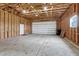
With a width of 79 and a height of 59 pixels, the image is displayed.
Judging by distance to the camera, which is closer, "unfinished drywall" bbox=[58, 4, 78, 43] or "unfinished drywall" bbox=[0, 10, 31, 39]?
"unfinished drywall" bbox=[58, 4, 78, 43]

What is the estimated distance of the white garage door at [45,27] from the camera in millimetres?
19203

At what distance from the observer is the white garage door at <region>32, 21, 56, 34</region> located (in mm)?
19203

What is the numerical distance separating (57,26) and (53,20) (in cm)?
118

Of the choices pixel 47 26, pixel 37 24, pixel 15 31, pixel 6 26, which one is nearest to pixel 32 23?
pixel 37 24

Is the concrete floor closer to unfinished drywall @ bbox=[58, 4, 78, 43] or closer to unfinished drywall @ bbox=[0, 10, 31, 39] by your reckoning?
unfinished drywall @ bbox=[58, 4, 78, 43]

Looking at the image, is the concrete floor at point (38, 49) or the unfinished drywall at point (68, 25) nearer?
the concrete floor at point (38, 49)

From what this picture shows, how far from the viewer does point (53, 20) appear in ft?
63.5

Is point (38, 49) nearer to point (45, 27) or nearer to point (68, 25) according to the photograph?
point (68, 25)

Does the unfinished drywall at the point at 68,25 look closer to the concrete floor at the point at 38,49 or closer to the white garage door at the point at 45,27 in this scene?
the concrete floor at the point at 38,49

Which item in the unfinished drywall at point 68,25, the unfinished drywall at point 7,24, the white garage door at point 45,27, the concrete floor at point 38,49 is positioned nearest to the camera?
the concrete floor at point 38,49

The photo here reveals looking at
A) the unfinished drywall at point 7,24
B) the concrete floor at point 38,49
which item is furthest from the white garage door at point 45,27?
the concrete floor at point 38,49

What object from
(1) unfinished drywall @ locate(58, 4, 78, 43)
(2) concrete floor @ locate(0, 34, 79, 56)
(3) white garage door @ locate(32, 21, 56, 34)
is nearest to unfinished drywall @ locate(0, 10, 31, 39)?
(2) concrete floor @ locate(0, 34, 79, 56)

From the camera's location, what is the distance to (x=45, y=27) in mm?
19438

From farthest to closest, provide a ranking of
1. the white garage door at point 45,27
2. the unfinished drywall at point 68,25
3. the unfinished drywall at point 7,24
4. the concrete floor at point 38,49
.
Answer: the white garage door at point 45,27 < the unfinished drywall at point 7,24 < the unfinished drywall at point 68,25 < the concrete floor at point 38,49
